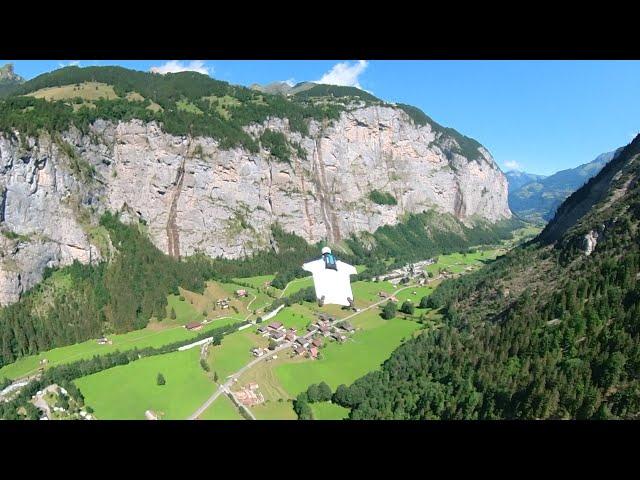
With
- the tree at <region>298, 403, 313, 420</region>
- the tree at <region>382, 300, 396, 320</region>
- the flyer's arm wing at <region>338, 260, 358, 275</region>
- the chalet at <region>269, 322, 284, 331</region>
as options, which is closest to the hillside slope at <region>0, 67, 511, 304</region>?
the flyer's arm wing at <region>338, 260, 358, 275</region>

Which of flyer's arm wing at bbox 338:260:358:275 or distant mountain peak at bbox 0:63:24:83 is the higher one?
distant mountain peak at bbox 0:63:24:83

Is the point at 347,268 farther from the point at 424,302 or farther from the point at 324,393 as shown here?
the point at 324,393

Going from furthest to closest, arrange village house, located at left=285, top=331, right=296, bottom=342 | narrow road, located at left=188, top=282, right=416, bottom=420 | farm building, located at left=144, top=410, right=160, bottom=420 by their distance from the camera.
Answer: village house, located at left=285, top=331, right=296, bottom=342
narrow road, located at left=188, top=282, right=416, bottom=420
farm building, located at left=144, top=410, right=160, bottom=420

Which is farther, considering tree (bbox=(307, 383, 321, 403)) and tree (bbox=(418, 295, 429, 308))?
tree (bbox=(418, 295, 429, 308))

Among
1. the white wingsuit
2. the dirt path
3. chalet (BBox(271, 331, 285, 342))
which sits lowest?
chalet (BBox(271, 331, 285, 342))

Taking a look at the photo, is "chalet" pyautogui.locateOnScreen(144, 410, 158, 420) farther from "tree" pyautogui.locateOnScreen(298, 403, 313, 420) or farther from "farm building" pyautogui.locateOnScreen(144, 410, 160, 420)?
"tree" pyautogui.locateOnScreen(298, 403, 313, 420)
